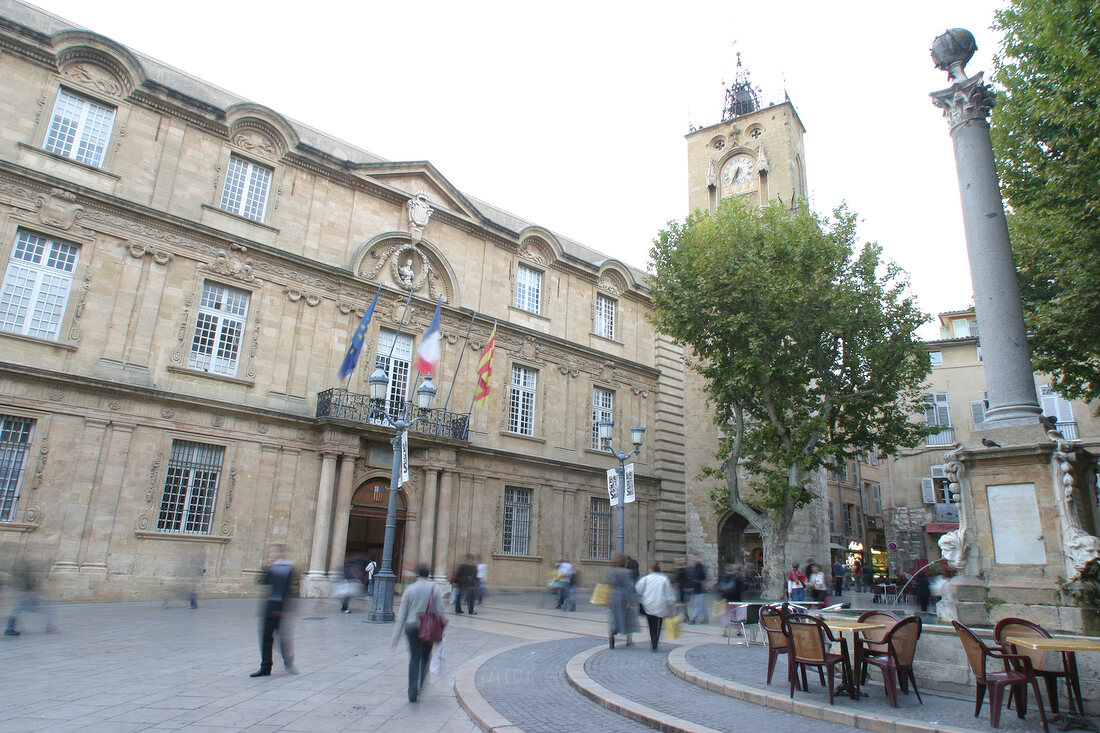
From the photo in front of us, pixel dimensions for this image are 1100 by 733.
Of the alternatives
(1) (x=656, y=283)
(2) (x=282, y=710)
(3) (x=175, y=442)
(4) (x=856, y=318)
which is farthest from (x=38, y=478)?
(4) (x=856, y=318)

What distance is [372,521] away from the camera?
2127 cm

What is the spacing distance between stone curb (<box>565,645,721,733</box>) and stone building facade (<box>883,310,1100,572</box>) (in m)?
28.7

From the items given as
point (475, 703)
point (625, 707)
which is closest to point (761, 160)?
point (625, 707)

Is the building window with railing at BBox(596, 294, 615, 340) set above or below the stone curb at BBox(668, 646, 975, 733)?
above

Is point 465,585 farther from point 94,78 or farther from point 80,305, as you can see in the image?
point 94,78

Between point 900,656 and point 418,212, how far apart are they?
19.3 meters

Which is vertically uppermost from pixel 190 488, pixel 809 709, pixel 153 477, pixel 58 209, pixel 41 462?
pixel 58 209

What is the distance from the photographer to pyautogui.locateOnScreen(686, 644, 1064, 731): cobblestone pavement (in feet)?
18.7

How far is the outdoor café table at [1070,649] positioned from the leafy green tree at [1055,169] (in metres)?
8.99

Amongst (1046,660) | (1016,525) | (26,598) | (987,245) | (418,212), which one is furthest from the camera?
(418,212)

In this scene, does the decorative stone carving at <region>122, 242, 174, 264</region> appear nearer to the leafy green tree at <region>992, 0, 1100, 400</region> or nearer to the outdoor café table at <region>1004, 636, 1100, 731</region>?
the outdoor café table at <region>1004, 636, 1100, 731</region>

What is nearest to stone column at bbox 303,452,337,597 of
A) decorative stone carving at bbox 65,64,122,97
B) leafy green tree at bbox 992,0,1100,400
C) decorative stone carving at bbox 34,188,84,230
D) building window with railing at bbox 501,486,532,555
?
building window with railing at bbox 501,486,532,555

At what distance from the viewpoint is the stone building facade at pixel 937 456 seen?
32125 millimetres

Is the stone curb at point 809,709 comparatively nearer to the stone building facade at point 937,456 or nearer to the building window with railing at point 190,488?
the building window with railing at point 190,488
